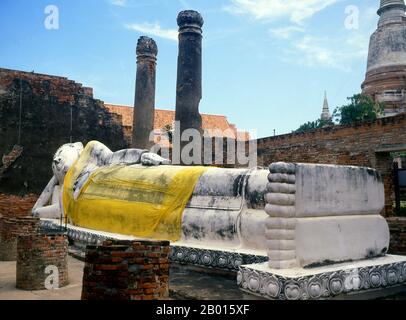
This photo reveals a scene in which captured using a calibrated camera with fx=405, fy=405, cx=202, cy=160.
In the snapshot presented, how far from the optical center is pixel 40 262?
4.43 metres

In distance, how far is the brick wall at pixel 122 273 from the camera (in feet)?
9.02

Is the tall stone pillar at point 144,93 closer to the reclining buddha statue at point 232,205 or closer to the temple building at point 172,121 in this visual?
the temple building at point 172,121

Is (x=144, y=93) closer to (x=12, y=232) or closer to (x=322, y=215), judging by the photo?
(x=12, y=232)

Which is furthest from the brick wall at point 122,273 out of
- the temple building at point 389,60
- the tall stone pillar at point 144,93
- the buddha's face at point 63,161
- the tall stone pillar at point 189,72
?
the temple building at point 389,60

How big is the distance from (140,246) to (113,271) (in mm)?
257

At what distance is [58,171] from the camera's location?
7570 mm

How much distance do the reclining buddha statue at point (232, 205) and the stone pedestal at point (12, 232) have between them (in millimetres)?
760

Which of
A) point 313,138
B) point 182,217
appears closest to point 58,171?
point 182,217

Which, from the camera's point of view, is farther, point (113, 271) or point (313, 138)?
point (313, 138)

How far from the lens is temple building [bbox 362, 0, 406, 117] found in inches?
807

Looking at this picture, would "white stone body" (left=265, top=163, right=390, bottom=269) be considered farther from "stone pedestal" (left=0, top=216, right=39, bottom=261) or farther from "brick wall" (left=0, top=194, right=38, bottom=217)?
"brick wall" (left=0, top=194, right=38, bottom=217)

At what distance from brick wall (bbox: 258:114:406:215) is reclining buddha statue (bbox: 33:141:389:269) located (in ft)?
19.1

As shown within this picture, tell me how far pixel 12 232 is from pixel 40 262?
1900mm
